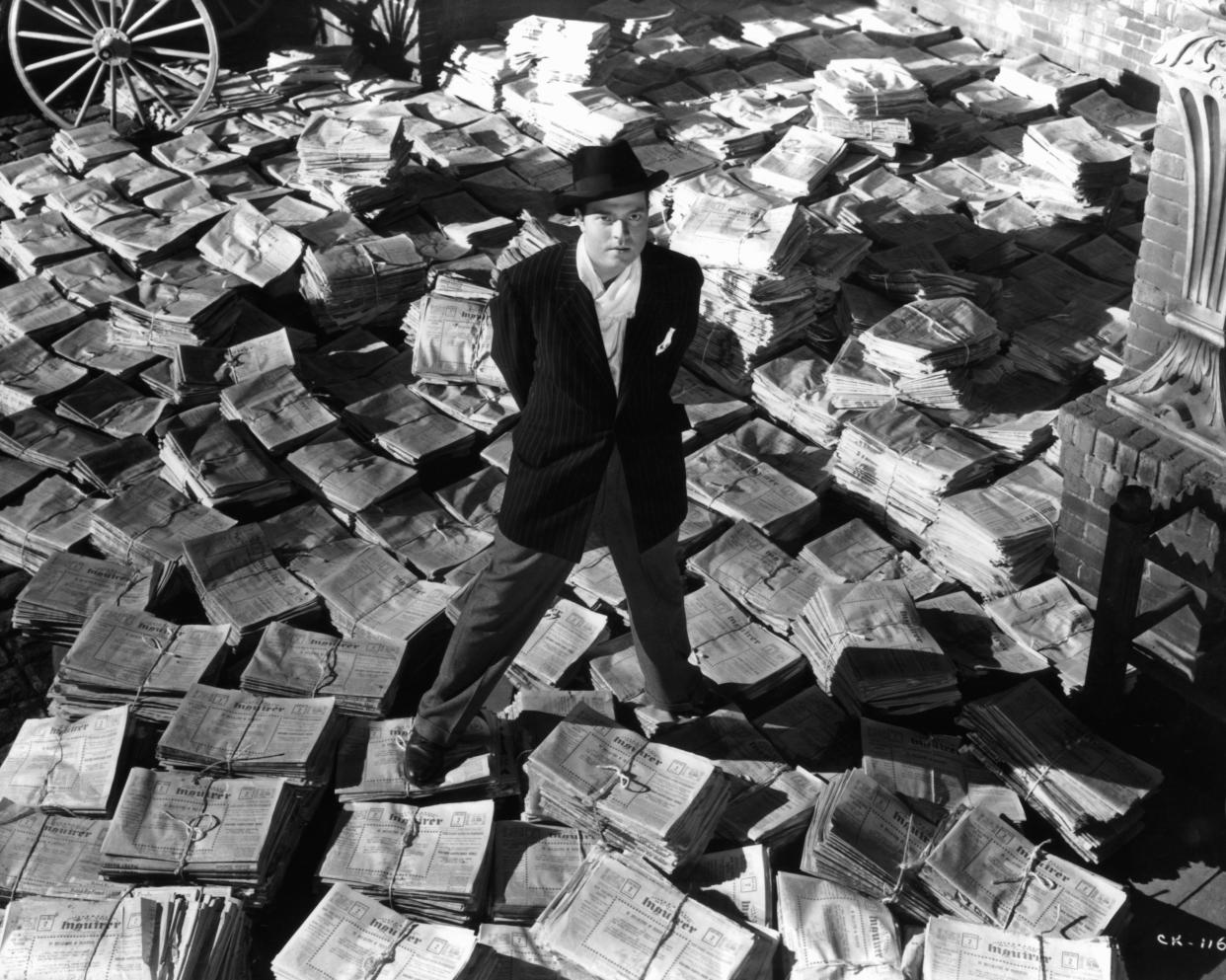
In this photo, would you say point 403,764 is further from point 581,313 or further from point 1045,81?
point 1045,81

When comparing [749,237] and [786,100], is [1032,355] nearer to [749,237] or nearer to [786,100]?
[749,237]

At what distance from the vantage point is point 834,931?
4672 mm

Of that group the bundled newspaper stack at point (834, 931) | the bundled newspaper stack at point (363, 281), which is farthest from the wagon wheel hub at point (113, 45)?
the bundled newspaper stack at point (834, 931)

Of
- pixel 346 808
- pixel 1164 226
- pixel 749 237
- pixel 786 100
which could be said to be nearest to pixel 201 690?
pixel 346 808

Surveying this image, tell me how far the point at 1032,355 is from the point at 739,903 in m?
3.43

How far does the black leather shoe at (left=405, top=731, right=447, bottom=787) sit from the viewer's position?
5109mm

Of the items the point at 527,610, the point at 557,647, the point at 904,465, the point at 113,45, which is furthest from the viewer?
the point at 113,45

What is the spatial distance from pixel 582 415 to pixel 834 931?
182cm

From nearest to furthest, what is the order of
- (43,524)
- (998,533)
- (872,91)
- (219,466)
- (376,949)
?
(376,949), (998,533), (43,524), (219,466), (872,91)

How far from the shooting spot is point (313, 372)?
24.2ft

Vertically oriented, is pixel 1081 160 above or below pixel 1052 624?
above

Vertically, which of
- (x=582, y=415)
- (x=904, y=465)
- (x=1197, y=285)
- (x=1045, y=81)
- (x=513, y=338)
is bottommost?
(x=904, y=465)

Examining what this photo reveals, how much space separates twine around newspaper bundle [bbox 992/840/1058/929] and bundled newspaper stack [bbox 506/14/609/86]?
646 centimetres

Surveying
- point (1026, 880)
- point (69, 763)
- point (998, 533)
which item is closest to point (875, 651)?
point (998, 533)
